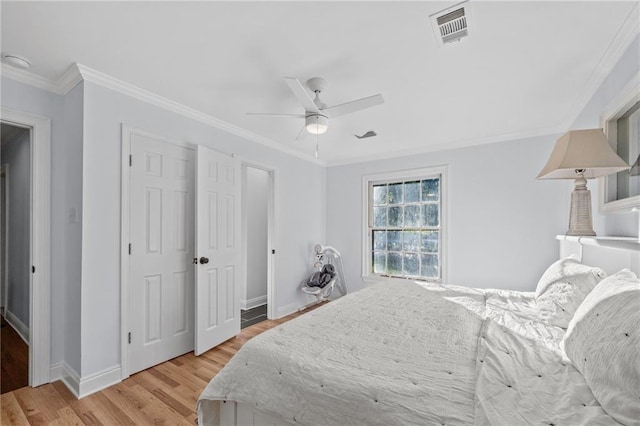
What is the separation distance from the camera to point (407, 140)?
3867mm

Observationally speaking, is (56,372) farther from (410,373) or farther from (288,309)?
(410,373)

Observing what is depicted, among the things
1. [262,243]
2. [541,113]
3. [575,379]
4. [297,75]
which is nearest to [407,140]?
[541,113]

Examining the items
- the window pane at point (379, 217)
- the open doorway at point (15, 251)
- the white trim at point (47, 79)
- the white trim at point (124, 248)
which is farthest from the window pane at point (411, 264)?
the open doorway at point (15, 251)

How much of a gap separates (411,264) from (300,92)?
3.19 metres

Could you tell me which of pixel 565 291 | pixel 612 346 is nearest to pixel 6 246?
pixel 612 346

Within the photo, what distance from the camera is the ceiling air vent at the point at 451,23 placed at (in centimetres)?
157

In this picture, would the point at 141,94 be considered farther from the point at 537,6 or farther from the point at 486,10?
the point at 537,6

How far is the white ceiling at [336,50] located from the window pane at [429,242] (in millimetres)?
1792

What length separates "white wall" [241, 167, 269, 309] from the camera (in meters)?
4.62

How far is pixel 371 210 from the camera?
477 centimetres

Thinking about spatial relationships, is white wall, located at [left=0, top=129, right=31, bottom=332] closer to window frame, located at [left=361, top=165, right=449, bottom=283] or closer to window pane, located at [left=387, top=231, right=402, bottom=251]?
window frame, located at [left=361, top=165, right=449, bottom=283]

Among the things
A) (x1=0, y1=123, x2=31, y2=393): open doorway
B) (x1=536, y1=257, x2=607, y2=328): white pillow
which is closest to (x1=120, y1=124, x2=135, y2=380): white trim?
(x1=0, y1=123, x2=31, y2=393): open doorway

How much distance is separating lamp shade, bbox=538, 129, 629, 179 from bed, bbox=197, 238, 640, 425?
0.52 metres

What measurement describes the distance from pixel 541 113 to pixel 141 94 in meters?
3.88
